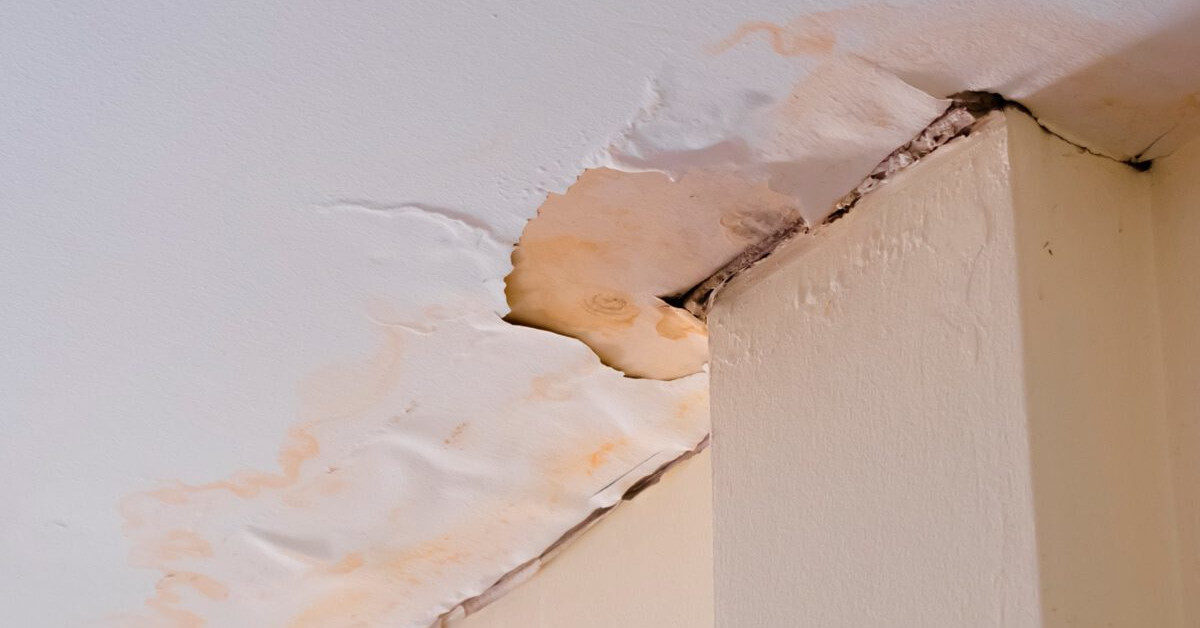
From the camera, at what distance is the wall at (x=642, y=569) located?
1459 millimetres

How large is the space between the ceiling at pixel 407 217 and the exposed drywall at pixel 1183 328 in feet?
0.11

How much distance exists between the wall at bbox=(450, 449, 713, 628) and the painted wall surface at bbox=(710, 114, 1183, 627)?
373 mm

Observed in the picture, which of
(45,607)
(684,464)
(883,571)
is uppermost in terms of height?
(684,464)

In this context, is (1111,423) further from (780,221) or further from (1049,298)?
(780,221)

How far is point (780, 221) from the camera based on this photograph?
43.3 inches

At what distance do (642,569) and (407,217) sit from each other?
2.09 feet

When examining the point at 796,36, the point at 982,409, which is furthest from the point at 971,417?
the point at 796,36

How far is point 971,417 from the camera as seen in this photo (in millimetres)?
883

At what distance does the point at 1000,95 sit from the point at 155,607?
4.45 feet

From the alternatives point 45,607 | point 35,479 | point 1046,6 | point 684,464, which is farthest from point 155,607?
point 1046,6

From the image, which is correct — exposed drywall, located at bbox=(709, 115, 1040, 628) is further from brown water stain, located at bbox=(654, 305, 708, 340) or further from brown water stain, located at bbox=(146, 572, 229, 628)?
brown water stain, located at bbox=(146, 572, 229, 628)

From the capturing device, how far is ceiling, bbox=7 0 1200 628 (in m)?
0.89

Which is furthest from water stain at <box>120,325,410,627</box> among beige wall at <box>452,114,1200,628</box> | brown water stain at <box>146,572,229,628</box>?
beige wall at <box>452,114,1200,628</box>

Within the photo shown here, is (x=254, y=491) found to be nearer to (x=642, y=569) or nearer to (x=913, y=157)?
(x=642, y=569)
